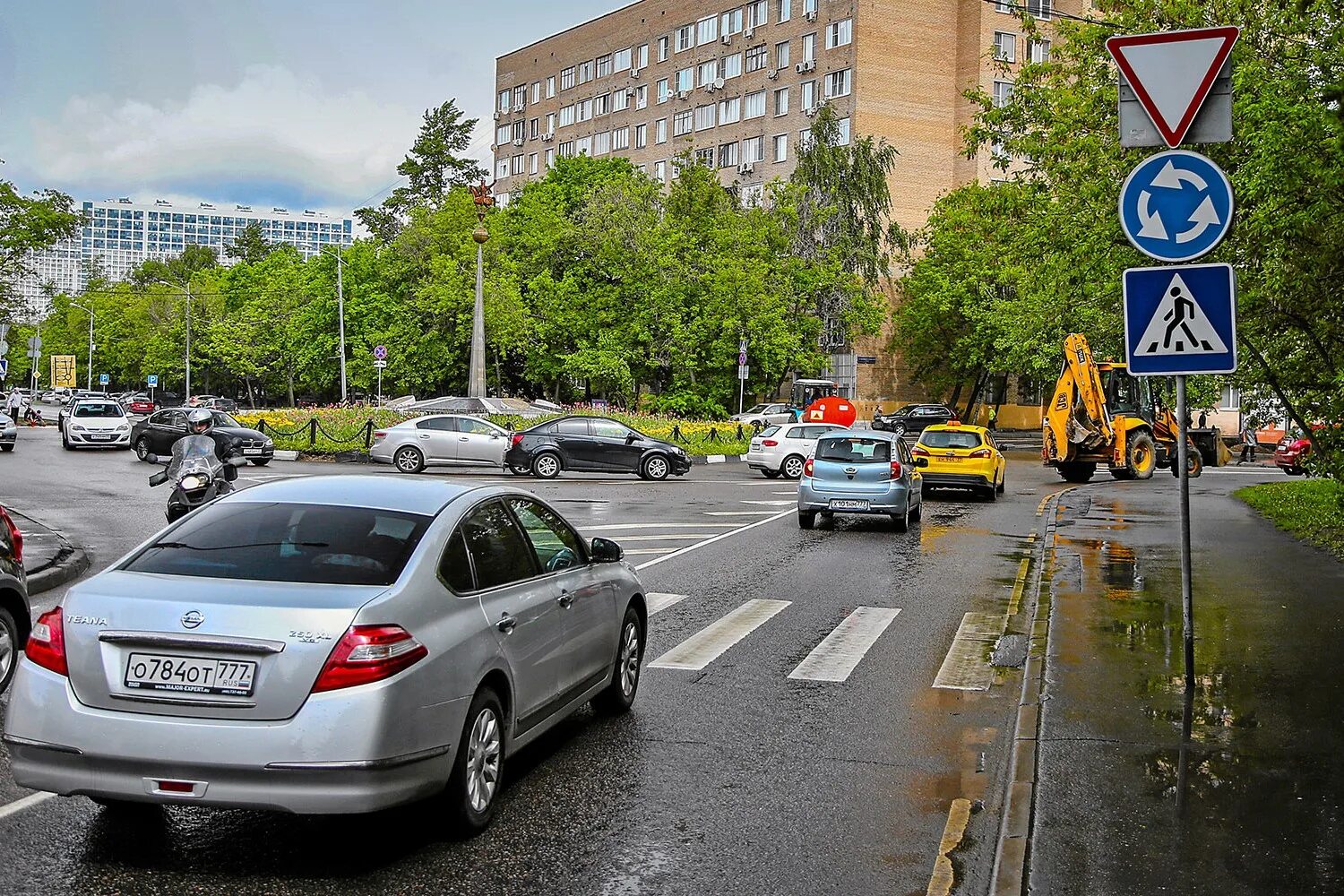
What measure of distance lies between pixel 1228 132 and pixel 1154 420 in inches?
1141

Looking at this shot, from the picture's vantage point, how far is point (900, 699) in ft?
28.0

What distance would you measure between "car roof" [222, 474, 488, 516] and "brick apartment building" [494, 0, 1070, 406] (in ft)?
174

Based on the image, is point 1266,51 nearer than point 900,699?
No

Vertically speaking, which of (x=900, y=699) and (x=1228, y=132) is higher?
(x=1228, y=132)

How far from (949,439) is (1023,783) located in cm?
2098

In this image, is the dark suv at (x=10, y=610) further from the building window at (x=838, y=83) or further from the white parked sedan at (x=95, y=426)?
the building window at (x=838, y=83)

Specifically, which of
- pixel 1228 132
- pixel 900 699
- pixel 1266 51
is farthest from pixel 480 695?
pixel 1266 51

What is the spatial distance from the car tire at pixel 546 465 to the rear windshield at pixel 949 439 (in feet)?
29.8

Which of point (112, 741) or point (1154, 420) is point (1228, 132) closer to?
point (112, 741)

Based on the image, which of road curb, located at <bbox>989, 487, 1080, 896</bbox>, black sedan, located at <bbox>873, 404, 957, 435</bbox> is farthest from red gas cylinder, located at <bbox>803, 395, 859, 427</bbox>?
road curb, located at <bbox>989, 487, 1080, 896</bbox>

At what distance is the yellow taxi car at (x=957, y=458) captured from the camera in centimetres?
2642

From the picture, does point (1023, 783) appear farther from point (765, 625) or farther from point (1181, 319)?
point (765, 625)

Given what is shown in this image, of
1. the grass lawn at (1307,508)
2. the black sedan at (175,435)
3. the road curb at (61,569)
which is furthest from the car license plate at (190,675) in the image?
the black sedan at (175,435)

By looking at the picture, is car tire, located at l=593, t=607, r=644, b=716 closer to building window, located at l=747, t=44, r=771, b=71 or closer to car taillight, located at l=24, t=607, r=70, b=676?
car taillight, located at l=24, t=607, r=70, b=676
